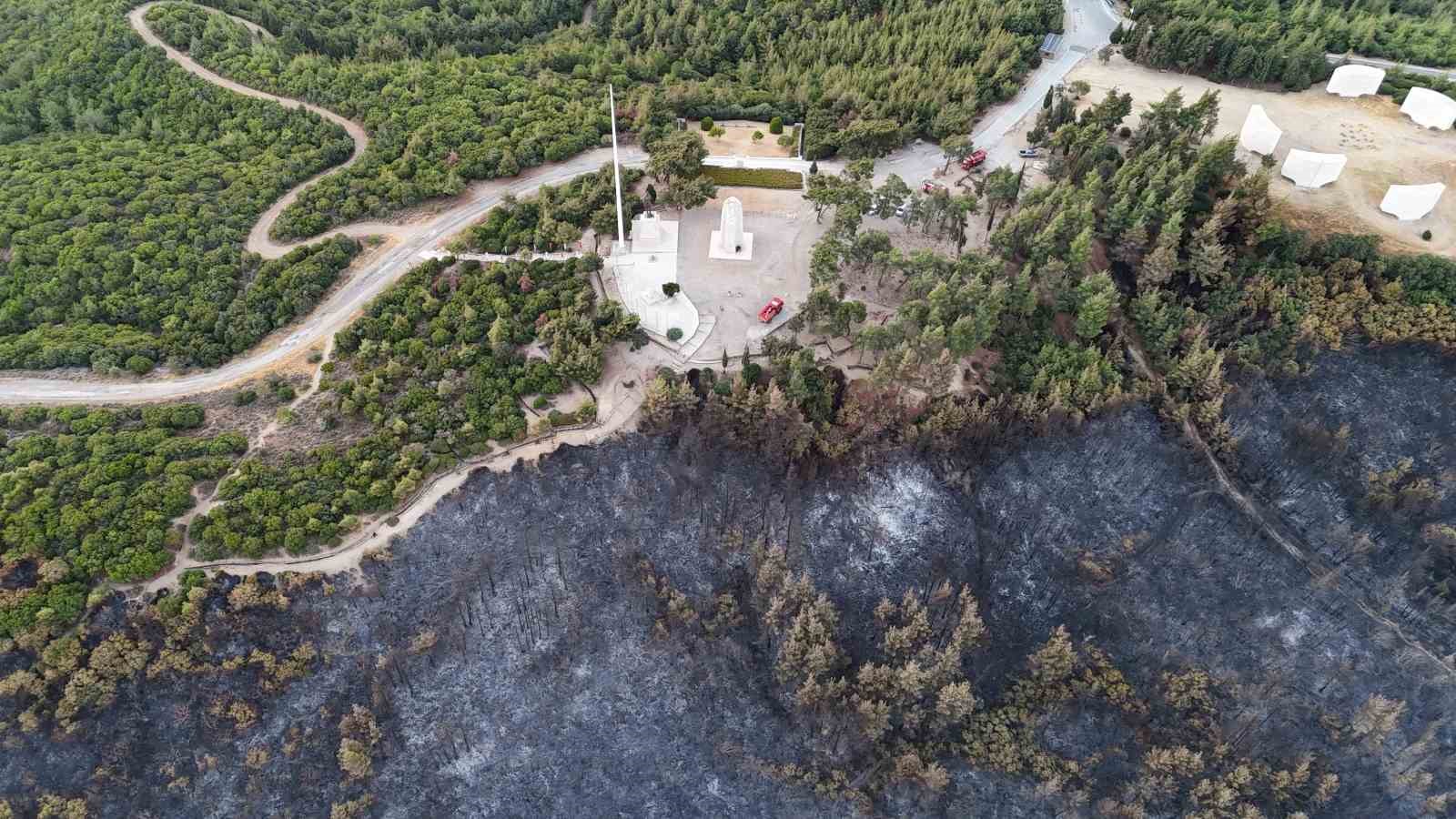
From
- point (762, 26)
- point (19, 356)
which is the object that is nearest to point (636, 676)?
point (19, 356)

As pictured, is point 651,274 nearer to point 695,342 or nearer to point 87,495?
point 695,342

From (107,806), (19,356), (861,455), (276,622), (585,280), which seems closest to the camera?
(107,806)

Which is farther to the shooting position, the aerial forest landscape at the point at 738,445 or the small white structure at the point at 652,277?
the small white structure at the point at 652,277

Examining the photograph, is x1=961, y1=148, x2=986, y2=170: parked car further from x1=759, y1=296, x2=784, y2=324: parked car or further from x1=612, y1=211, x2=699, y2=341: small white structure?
x1=612, y1=211, x2=699, y2=341: small white structure

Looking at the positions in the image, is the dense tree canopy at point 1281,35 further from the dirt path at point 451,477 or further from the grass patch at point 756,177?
the dirt path at point 451,477

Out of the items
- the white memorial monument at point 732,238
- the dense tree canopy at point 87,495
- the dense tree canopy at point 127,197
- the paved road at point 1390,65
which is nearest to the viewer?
the dense tree canopy at point 87,495

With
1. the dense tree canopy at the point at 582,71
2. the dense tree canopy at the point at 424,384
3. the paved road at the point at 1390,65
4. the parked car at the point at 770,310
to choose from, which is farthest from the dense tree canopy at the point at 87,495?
the paved road at the point at 1390,65

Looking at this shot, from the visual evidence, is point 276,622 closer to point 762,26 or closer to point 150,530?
point 150,530
